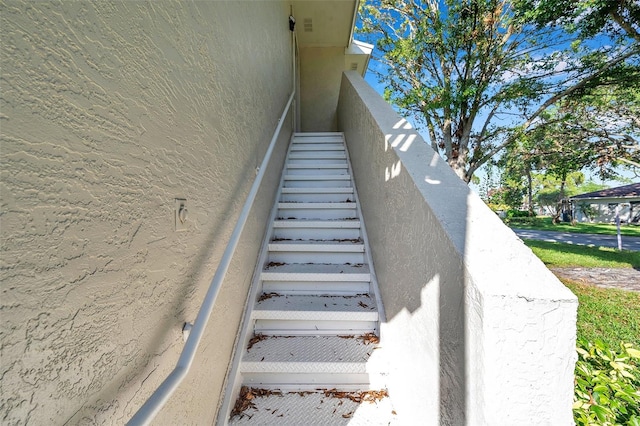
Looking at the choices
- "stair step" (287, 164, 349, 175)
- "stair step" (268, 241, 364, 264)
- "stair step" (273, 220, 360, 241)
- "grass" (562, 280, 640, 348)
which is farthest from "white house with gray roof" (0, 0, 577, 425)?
"grass" (562, 280, 640, 348)

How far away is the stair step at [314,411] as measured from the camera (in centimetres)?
153

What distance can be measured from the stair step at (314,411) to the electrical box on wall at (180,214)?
123cm

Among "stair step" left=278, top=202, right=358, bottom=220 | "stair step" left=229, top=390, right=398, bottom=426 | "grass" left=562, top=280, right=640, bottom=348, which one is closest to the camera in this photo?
"stair step" left=229, top=390, right=398, bottom=426

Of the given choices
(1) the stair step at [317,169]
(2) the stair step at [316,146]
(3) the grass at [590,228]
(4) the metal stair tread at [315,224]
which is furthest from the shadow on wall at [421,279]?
(3) the grass at [590,228]

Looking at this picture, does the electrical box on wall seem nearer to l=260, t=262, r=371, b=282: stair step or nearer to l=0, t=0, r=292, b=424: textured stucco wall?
l=0, t=0, r=292, b=424: textured stucco wall

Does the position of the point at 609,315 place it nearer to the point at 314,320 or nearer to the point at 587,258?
the point at 587,258

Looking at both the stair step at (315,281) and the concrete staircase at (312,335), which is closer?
the concrete staircase at (312,335)

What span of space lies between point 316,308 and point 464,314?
4.22ft

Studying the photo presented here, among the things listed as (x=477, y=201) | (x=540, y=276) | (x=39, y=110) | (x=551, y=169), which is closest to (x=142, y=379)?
(x=39, y=110)

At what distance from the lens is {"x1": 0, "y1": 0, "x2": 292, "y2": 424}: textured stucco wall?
0.55 metres

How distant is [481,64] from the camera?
730 centimetres

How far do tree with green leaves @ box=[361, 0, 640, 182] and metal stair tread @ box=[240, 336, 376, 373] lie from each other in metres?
7.80

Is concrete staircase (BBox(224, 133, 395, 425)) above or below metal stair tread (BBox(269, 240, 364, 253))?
below

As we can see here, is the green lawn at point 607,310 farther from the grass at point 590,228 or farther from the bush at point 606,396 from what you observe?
the grass at point 590,228
